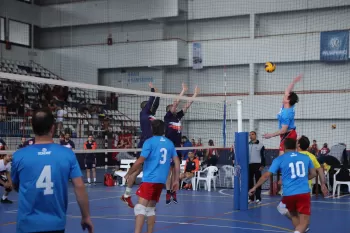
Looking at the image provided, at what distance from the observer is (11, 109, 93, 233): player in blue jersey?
16.3ft

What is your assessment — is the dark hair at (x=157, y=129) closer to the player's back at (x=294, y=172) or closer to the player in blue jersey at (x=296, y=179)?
the player in blue jersey at (x=296, y=179)

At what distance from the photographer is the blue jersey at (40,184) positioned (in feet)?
16.3

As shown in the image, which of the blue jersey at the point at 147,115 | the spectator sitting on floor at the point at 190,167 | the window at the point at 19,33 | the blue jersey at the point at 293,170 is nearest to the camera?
the blue jersey at the point at 293,170

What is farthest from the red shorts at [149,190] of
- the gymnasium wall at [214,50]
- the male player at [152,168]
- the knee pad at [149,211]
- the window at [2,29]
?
the window at [2,29]

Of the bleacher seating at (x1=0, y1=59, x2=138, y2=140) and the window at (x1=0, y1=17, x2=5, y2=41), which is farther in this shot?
the window at (x1=0, y1=17, x2=5, y2=41)

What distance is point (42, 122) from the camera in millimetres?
5000

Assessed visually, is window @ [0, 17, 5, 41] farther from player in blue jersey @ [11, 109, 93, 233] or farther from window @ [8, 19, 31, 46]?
player in blue jersey @ [11, 109, 93, 233]

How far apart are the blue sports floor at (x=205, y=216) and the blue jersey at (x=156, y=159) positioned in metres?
2.72

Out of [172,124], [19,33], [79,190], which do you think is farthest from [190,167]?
[19,33]

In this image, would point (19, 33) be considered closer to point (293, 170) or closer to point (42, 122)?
point (293, 170)

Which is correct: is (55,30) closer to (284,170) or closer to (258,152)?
(258,152)

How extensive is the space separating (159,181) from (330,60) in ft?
89.2

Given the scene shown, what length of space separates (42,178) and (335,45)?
1206 inches

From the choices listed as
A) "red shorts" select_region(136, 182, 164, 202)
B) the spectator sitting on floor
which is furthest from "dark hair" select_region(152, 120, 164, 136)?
the spectator sitting on floor
